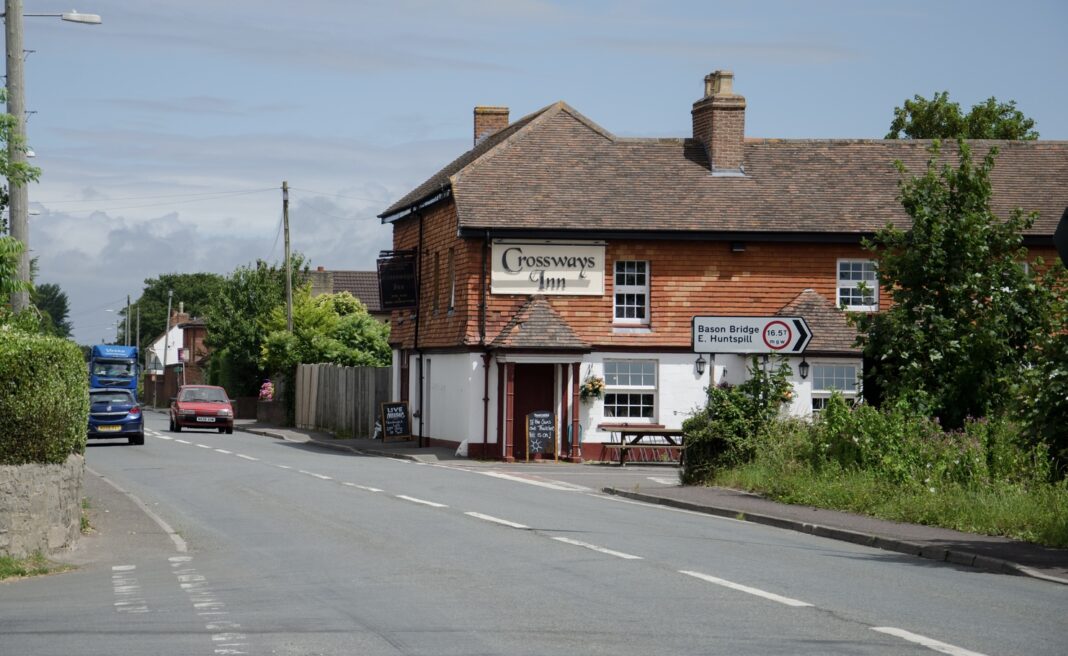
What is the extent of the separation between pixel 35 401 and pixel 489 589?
215 inches

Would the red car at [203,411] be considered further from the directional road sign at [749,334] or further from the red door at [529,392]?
the directional road sign at [749,334]

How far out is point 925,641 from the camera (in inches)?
364

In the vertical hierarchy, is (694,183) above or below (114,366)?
above

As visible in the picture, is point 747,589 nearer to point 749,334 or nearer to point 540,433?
point 749,334

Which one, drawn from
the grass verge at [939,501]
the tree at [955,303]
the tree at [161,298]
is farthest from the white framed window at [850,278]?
the tree at [161,298]

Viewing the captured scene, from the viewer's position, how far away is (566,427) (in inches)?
1473

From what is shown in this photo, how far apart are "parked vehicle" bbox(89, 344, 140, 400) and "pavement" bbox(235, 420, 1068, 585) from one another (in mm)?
44992

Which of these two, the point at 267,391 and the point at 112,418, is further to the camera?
the point at 267,391

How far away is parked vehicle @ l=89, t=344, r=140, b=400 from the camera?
69.2 meters

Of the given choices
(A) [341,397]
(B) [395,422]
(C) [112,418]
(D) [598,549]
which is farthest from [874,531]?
(A) [341,397]

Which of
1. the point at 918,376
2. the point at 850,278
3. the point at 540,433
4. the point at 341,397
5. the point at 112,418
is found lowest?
the point at 540,433

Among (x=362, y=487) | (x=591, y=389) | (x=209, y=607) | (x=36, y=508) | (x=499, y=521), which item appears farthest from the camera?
(x=591, y=389)

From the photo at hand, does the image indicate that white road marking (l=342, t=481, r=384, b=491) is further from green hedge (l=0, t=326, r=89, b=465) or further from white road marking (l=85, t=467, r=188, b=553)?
green hedge (l=0, t=326, r=89, b=465)

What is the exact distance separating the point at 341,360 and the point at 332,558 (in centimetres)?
4285
